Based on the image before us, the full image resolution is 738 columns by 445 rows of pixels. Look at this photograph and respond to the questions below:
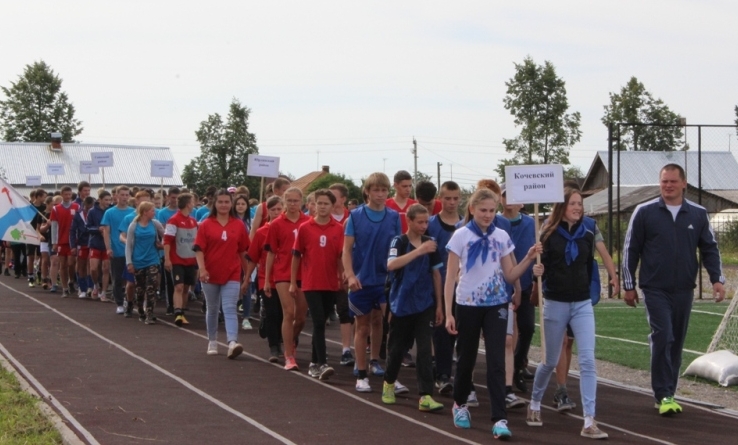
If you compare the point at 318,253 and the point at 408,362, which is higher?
the point at 318,253

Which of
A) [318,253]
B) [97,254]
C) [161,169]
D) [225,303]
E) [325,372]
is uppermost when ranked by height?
[161,169]

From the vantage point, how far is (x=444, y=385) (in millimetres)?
10719

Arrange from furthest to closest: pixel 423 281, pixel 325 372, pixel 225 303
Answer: pixel 225 303, pixel 325 372, pixel 423 281

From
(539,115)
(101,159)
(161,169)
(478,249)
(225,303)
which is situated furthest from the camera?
(539,115)

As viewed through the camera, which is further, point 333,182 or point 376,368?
point 333,182

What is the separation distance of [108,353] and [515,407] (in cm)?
554

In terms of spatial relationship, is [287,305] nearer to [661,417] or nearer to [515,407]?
Result: [515,407]

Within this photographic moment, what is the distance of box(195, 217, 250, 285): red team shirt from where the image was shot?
524 inches

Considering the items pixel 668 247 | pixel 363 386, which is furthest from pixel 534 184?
pixel 363 386

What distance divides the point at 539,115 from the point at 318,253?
5135cm

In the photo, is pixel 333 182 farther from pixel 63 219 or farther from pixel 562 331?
pixel 562 331

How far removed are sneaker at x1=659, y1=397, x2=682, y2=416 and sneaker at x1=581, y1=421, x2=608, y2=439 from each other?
1231 mm

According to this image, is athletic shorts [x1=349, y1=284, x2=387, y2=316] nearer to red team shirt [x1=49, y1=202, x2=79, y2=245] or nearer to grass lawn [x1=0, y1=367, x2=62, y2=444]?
grass lawn [x1=0, y1=367, x2=62, y2=444]

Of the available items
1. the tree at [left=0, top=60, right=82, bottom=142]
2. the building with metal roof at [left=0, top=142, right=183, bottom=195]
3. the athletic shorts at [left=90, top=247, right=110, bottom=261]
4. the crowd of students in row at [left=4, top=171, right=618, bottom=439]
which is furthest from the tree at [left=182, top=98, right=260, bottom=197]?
the crowd of students in row at [left=4, top=171, right=618, bottom=439]
